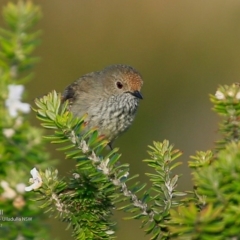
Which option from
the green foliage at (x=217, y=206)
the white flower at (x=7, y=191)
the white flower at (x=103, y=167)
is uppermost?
the white flower at (x=103, y=167)

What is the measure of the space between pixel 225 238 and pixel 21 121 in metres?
0.45

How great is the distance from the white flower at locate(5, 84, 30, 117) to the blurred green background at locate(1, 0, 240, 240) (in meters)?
4.05

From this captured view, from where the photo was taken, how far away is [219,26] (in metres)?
6.25

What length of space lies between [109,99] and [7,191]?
118 inches

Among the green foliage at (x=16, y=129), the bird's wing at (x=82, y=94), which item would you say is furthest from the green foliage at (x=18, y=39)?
the bird's wing at (x=82, y=94)

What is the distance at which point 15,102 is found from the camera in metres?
1.11

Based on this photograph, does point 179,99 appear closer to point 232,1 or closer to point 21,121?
point 232,1

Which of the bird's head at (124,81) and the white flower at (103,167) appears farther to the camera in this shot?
the bird's head at (124,81)

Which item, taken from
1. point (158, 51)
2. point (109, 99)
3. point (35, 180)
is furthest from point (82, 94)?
point (35, 180)

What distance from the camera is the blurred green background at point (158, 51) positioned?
18.0ft

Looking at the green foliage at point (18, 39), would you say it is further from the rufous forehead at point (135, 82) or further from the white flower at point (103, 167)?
the rufous forehead at point (135, 82)

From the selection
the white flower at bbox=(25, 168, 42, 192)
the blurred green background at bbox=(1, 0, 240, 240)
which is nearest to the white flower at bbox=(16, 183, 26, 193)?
the white flower at bbox=(25, 168, 42, 192)

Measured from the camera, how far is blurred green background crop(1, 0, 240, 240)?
216 inches

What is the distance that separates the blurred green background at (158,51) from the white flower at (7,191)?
4049 mm
